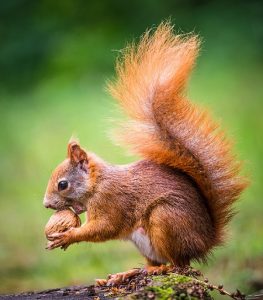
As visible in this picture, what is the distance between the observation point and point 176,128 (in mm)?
3521

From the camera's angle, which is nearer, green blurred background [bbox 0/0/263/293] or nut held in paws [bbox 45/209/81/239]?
nut held in paws [bbox 45/209/81/239]

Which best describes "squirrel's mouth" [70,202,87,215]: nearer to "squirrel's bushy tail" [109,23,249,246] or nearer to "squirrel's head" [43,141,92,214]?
"squirrel's head" [43,141,92,214]

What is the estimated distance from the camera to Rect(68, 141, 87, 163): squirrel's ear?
3666mm

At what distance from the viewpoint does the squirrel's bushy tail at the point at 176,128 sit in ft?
11.5

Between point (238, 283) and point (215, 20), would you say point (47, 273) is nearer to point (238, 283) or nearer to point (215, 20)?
point (238, 283)

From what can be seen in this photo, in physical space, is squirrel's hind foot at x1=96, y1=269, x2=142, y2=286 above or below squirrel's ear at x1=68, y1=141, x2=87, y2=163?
below

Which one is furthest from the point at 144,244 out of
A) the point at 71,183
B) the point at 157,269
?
the point at 71,183

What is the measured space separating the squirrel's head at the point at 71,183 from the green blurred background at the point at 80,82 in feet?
6.61

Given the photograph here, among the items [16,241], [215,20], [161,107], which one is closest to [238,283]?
[161,107]

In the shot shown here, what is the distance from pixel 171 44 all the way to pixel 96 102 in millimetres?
4759

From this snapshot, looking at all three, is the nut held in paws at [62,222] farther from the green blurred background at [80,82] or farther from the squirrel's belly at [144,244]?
the green blurred background at [80,82]

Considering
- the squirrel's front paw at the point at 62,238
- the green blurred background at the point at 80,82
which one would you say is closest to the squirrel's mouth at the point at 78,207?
the squirrel's front paw at the point at 62,238

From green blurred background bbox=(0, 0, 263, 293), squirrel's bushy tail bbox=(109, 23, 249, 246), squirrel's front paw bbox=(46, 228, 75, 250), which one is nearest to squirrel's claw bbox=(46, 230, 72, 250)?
squirrel's front paw bbox=(46, 228, 75, 250)

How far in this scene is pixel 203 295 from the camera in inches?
120
